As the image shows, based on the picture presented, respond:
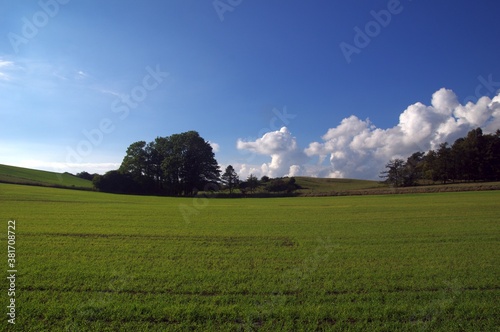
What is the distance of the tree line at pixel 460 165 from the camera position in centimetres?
8200

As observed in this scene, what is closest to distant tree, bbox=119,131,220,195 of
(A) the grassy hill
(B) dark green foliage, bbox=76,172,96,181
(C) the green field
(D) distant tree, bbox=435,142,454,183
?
(A) the grassy hill

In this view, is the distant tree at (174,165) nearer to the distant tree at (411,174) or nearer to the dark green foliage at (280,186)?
the dark green foliage at (280,186)

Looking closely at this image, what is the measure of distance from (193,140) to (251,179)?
20.3 m

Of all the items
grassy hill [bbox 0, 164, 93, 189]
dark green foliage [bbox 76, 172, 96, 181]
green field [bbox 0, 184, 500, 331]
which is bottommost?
green field [bbox 0, 184, 500, 331]

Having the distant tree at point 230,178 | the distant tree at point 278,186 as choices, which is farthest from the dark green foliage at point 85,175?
the distant tree at point 278,186

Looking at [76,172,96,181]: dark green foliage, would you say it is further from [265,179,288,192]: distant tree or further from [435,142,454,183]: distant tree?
[435,142,454,183]: distant tree

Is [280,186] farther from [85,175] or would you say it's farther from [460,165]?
[85,175]

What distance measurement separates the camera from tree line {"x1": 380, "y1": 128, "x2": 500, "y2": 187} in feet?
269

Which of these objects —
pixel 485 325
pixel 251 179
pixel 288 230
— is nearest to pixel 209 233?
pixel 288 230

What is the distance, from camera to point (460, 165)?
83.3m

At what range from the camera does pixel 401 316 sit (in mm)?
6750

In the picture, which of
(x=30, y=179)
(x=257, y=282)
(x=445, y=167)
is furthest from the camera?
(x=445, y=167)

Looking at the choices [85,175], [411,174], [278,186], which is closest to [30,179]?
[85,175]

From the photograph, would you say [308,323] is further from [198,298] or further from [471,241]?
[471,241]
